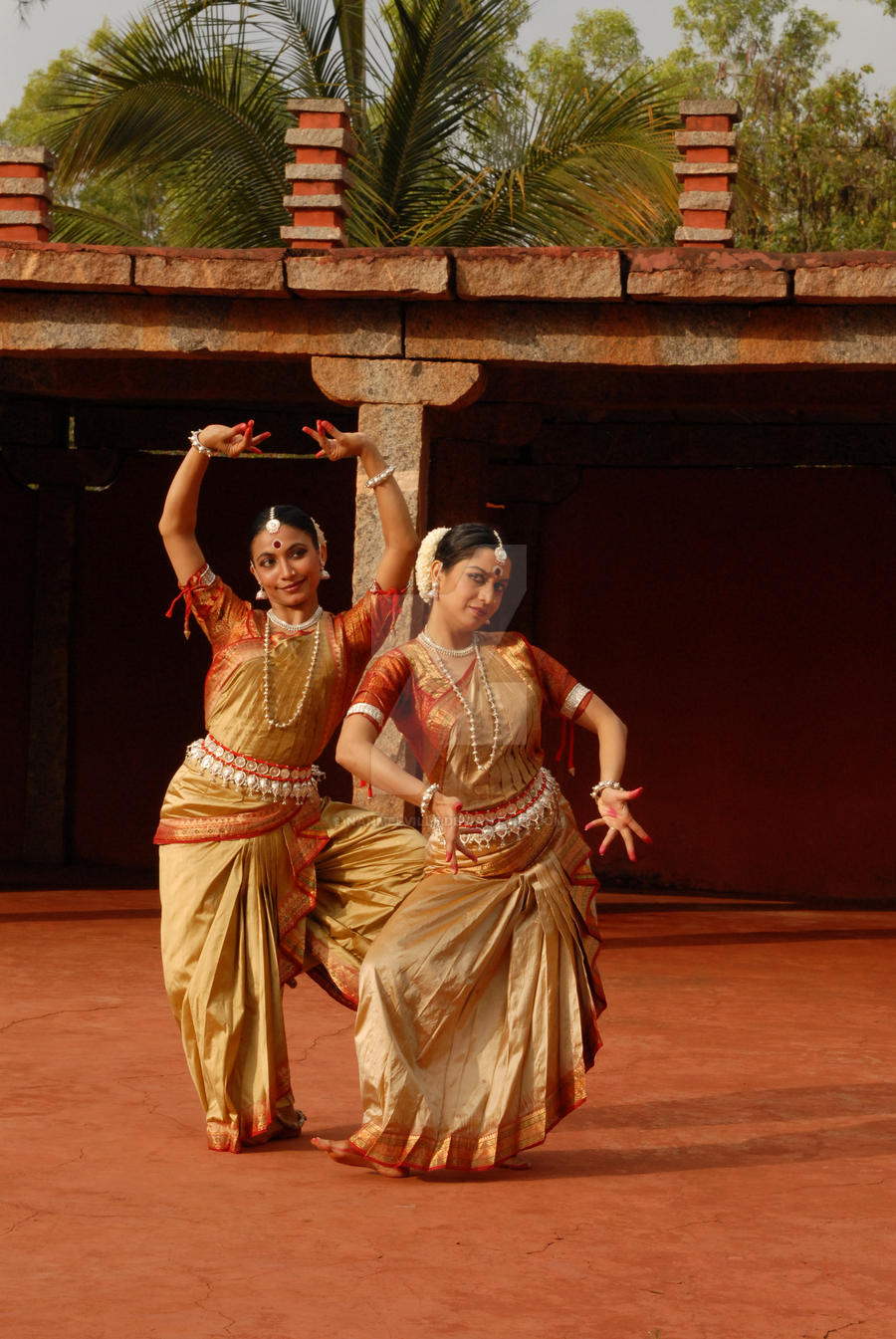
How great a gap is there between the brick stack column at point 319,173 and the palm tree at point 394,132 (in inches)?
217

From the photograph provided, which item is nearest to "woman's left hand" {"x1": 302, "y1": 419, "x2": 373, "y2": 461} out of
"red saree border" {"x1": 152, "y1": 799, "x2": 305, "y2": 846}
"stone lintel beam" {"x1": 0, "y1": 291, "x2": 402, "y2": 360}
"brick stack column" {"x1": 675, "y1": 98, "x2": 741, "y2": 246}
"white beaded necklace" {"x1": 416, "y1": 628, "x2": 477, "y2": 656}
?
"white beaded necklace" {"x1": 416, "y1": 628, "x2": 477, "y2": 656}

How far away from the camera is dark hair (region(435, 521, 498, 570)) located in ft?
12.8

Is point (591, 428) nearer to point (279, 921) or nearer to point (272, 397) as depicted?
point (272, 397)

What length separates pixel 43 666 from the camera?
9742 millimetres

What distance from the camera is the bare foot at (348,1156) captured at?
374 centimetres

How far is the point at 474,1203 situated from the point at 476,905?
2.09 feet

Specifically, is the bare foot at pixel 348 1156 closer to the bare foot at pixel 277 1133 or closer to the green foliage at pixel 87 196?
the bare foot at pixel 277 1133

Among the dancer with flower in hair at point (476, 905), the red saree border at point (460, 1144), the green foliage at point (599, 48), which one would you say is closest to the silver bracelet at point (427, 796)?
the dancer with flower in hair at point (476, 905)

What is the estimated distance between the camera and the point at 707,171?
6582 millimetres

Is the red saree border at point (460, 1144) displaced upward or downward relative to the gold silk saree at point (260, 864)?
downward

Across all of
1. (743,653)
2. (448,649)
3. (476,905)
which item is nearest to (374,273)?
(448,649)

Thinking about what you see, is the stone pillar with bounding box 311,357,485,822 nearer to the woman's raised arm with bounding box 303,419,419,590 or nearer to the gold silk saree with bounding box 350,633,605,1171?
the woman's raised arm with bounding box 303,419,419,590

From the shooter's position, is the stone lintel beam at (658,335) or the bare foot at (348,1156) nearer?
the bare foot at (348,1156)

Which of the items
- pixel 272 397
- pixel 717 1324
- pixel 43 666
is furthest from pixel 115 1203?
pixel 43 666
